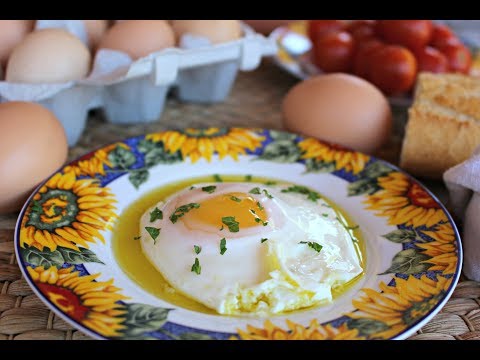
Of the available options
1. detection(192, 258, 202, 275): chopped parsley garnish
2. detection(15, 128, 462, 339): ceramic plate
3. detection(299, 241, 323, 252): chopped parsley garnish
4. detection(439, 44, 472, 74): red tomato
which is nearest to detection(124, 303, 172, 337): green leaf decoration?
detection(15, 128, 462, 339): ceramic plate

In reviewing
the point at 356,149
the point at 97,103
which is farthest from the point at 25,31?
the point at 356,149

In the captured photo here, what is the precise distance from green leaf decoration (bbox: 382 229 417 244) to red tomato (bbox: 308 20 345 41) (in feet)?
4.10

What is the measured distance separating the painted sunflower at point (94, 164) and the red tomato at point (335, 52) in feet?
3.28

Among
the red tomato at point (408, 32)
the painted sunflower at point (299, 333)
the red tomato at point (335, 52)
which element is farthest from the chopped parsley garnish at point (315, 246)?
the red tomato at point (408, 32)

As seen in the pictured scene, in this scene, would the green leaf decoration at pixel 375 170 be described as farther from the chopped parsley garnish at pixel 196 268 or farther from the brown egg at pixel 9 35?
the brown egg at pixel 9 35

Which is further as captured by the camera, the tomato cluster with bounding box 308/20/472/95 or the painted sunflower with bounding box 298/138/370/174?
the tomato cluster with bounding box 308/20/472/95

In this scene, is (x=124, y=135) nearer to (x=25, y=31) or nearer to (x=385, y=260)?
(x=25, y=31)

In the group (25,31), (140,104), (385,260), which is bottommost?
(385,260)

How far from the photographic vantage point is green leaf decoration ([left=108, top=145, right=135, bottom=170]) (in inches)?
63.3

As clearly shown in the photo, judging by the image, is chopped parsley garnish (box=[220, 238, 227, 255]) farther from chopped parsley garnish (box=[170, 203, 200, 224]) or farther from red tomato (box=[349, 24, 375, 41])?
red tomato (box=[349, 24, 375, 41])

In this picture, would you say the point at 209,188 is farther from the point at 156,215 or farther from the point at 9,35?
the point at 9,35

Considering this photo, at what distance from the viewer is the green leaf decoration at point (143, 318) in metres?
→ 1.02

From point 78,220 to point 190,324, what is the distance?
0.46m

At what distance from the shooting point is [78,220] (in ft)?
4.49
